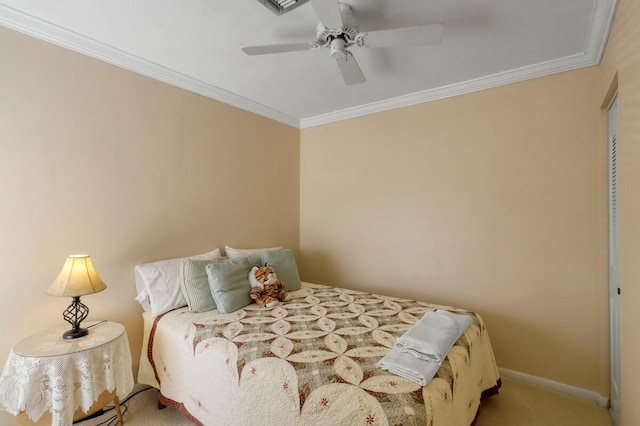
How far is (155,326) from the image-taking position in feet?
7.21

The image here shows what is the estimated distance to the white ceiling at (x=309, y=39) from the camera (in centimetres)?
179

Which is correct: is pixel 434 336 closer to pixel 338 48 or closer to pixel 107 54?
pixel 338 48

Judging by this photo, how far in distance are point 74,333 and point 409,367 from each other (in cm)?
196

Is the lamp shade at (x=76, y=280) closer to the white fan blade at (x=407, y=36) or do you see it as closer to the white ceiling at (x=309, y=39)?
the white ceiling at (x=309, y=39)

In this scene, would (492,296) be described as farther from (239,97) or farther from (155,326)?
(239,97)

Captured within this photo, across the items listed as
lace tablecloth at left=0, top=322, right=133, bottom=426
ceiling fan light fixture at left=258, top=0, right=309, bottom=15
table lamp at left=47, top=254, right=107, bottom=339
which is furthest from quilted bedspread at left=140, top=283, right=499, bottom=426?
ceiling fan light fixture at left=258, top=0, right=309, bottom=15

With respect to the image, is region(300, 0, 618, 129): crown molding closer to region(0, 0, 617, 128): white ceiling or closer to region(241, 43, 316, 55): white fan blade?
region(0, 0, 617, 128): white ceiling

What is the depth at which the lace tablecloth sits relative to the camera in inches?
61.6

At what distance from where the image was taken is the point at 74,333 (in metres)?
1.82

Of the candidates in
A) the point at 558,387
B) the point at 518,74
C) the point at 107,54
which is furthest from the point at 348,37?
the point at 558,387

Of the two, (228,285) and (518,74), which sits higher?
(518,74)

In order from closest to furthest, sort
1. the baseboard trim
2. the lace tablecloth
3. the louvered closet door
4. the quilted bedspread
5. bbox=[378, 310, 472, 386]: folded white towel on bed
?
the quilted bedspread < bbox=[378, 310, 472, 386]: folded white towel on bed < the lace tablecloth < the louvered closet door < the baseboard trim

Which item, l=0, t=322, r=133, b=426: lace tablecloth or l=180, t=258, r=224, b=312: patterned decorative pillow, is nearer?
l=0, t=322, r=133, b=426: lace tablecloth

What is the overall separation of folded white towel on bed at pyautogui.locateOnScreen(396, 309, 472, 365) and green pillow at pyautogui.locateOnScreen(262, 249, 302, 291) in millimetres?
1306
